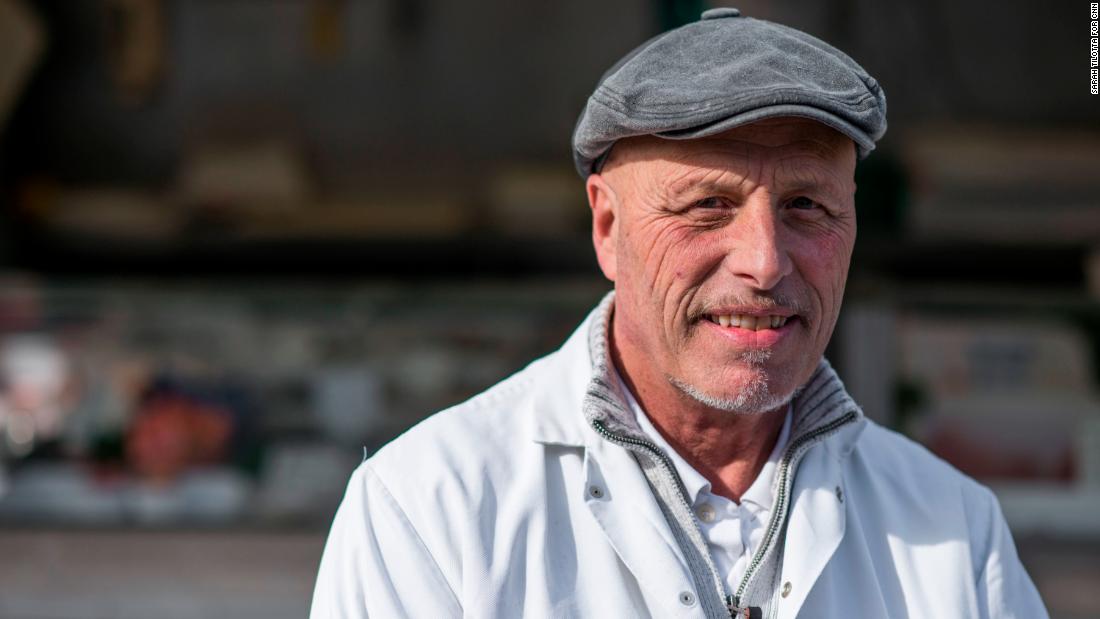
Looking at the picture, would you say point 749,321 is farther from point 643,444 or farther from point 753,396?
point 643,444

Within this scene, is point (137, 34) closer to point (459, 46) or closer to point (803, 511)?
point (459, 46)

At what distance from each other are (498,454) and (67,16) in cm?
391

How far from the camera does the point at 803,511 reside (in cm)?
167

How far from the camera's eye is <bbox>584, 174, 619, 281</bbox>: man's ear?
1773 millimetres

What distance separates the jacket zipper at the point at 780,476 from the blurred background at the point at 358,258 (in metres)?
1.83

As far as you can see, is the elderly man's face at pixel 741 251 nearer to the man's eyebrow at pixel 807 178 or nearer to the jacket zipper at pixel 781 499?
the man's eyebrow at pixel 807 178

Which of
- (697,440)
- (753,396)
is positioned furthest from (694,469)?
(753,396)

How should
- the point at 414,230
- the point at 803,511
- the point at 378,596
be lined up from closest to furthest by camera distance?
the point at 378,596, the point at 803,511, the point at 414,230

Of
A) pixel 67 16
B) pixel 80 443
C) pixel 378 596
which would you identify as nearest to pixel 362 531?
pixel 378 596

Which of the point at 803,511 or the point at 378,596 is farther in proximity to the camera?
the point at 803,511

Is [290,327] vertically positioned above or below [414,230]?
below

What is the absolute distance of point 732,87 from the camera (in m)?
1.51

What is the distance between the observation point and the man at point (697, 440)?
5.09 ft

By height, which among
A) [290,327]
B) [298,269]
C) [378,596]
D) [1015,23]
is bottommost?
[378,596]
